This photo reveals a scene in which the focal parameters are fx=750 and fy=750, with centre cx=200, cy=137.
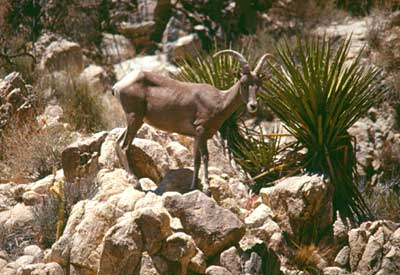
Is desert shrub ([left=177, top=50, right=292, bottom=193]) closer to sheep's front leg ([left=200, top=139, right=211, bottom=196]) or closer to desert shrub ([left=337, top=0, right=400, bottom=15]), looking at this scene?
sheep's front leg ([left=200, top=139, right=211, bottom=196])

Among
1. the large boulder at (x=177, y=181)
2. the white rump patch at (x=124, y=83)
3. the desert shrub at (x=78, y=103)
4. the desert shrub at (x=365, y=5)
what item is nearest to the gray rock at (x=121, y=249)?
the large boulder at (x=177, y=181)

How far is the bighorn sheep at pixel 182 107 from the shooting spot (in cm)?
939

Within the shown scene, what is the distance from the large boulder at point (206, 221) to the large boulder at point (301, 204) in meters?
0.99

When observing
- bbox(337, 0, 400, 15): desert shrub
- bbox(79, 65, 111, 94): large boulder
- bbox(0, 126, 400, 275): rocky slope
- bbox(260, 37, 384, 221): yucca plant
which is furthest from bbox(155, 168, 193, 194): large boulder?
bbox(337, 0, 400, 15): desert shrub

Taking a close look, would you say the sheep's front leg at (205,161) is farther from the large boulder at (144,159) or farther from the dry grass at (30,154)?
the dry grass at (30,154)

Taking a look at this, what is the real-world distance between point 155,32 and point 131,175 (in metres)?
8.84

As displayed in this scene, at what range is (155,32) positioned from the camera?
58.5 ft

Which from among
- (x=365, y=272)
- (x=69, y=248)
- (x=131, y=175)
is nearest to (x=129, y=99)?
(x=131, y=175)

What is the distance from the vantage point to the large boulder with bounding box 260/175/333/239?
9.56 metres

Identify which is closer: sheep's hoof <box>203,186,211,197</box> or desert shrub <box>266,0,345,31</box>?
sheep's hoof <box>203,186,211,197</box>

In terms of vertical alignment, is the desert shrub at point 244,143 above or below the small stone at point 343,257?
above

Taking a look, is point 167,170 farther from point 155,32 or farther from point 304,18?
point 304,18

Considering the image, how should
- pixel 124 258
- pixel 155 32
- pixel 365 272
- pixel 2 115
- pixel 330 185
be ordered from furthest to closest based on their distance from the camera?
pixel 155 32
pixel 2 115
pixel 330 185
pixel 365 272
pixel 124 258

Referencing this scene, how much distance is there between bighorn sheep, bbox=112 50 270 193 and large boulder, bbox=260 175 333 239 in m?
1.02
